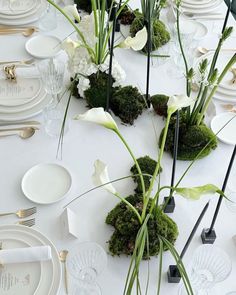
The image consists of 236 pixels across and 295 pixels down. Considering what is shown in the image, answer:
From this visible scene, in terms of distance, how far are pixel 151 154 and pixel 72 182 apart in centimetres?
25

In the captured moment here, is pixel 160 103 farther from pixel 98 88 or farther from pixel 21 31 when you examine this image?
pixel 21 31

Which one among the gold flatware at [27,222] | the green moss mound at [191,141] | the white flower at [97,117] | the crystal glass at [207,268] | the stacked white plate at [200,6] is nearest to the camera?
the white flower at [97,117]

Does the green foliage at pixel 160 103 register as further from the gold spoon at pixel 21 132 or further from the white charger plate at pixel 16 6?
the white charger plate at pixel 16 6

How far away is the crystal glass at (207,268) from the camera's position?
2.74ft

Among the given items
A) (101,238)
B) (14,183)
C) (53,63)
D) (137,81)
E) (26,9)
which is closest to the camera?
(101,238)

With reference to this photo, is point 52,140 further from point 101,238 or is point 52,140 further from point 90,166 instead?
point 101,238

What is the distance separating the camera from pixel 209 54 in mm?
1428

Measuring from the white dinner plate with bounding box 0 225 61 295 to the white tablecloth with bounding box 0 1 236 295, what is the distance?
31 millimetres

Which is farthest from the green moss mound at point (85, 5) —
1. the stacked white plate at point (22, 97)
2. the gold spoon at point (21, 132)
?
the gold spoon at point (21, 132)

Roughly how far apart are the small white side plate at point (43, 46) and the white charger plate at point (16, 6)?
0.16 meters

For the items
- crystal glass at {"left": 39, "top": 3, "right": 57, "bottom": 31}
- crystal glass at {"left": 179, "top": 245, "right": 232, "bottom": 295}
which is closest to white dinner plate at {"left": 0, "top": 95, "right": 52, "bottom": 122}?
crystal glass at {"left": 39, "top": 3, "right": 57, "bottom": 31}

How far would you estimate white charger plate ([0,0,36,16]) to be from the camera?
5.11 ft

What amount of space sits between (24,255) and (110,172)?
0.33 m

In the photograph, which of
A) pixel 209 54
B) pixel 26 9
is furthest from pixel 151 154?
pixel 26 9
